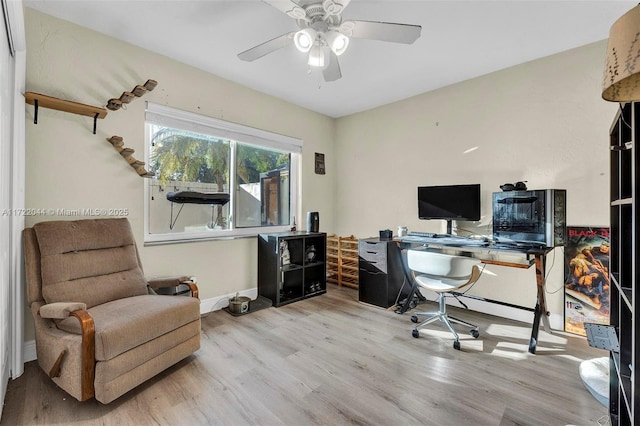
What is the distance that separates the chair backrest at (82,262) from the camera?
1.93 metres

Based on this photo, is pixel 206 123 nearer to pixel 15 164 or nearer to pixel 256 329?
pixel 15 164

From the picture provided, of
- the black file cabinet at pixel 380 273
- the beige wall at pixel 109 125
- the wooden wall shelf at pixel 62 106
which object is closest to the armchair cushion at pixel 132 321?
the beige wall at pixel 109 125

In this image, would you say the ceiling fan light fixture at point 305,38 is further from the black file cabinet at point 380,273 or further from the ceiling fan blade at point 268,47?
the black file cabinet at point 380,273

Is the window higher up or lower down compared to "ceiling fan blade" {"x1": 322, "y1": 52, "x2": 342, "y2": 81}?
lower down

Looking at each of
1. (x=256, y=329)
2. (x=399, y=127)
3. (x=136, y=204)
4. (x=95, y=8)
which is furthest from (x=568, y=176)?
(x=95, y=8)

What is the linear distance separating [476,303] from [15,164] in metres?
4.11

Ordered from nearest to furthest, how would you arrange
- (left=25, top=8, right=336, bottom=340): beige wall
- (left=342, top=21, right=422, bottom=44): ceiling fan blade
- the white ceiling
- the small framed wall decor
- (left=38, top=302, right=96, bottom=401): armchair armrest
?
(left=38, top=302, right=96, bottom=401): armchair armrest
(left=342, top=21, right=422, bottom=44): ceiling fan blade
the white ceiling
(left=25, top=8, right=336, bottom=340): beige wall
the small framed wall decor

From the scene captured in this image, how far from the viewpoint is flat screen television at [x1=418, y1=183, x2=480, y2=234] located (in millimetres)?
3023

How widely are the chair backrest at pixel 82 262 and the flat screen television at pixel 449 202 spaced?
114 inches

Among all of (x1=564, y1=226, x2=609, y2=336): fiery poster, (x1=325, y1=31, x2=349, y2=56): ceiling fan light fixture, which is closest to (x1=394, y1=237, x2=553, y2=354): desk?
(x1=564, y1=226, x2=609, y2=336): fiery poster

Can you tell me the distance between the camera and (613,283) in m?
1.44

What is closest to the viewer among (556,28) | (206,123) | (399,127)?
(556,28)

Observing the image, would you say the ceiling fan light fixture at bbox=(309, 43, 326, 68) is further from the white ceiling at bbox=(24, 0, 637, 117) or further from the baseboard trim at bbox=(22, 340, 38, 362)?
the baseboard trim at bbox=(22, 340, 38, 362)

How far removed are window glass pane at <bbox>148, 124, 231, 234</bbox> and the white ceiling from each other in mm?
769
